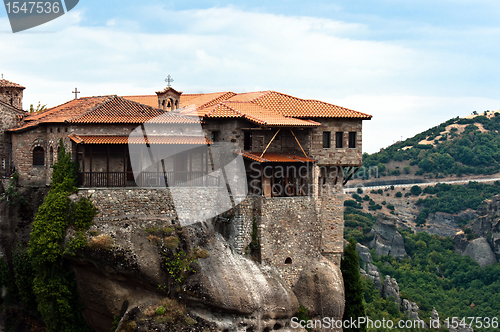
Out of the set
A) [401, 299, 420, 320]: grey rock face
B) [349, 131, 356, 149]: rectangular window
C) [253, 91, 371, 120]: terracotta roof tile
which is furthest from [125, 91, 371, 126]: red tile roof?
[401, 299, 420, 320]: grey rock face

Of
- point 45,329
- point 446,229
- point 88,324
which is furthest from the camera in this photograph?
point 446,229

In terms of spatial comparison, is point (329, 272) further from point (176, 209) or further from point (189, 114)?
point (189, 114)

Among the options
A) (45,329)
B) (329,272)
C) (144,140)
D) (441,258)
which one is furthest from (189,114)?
(441,258)

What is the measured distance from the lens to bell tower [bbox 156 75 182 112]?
39438 millimetres

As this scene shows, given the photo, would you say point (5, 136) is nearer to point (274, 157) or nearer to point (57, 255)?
point (57, 255)

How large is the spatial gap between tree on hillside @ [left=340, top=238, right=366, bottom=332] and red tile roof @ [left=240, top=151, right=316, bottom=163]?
27.6 feet

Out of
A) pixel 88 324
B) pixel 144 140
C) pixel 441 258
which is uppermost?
pixel 144 140

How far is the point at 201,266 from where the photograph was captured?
3406 centimetres

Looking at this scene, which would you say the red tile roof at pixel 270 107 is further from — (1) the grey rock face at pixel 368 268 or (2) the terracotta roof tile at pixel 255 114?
(1) the grey rock face at pixel 368 268

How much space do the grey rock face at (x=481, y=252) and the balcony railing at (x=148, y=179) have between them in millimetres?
64354

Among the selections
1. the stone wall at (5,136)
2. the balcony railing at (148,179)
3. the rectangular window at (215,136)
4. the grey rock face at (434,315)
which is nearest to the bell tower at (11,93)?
the stone wall at (5,136)

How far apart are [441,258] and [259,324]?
62.1 metres

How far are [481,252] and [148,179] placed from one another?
225ft

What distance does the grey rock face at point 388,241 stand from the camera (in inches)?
3494
